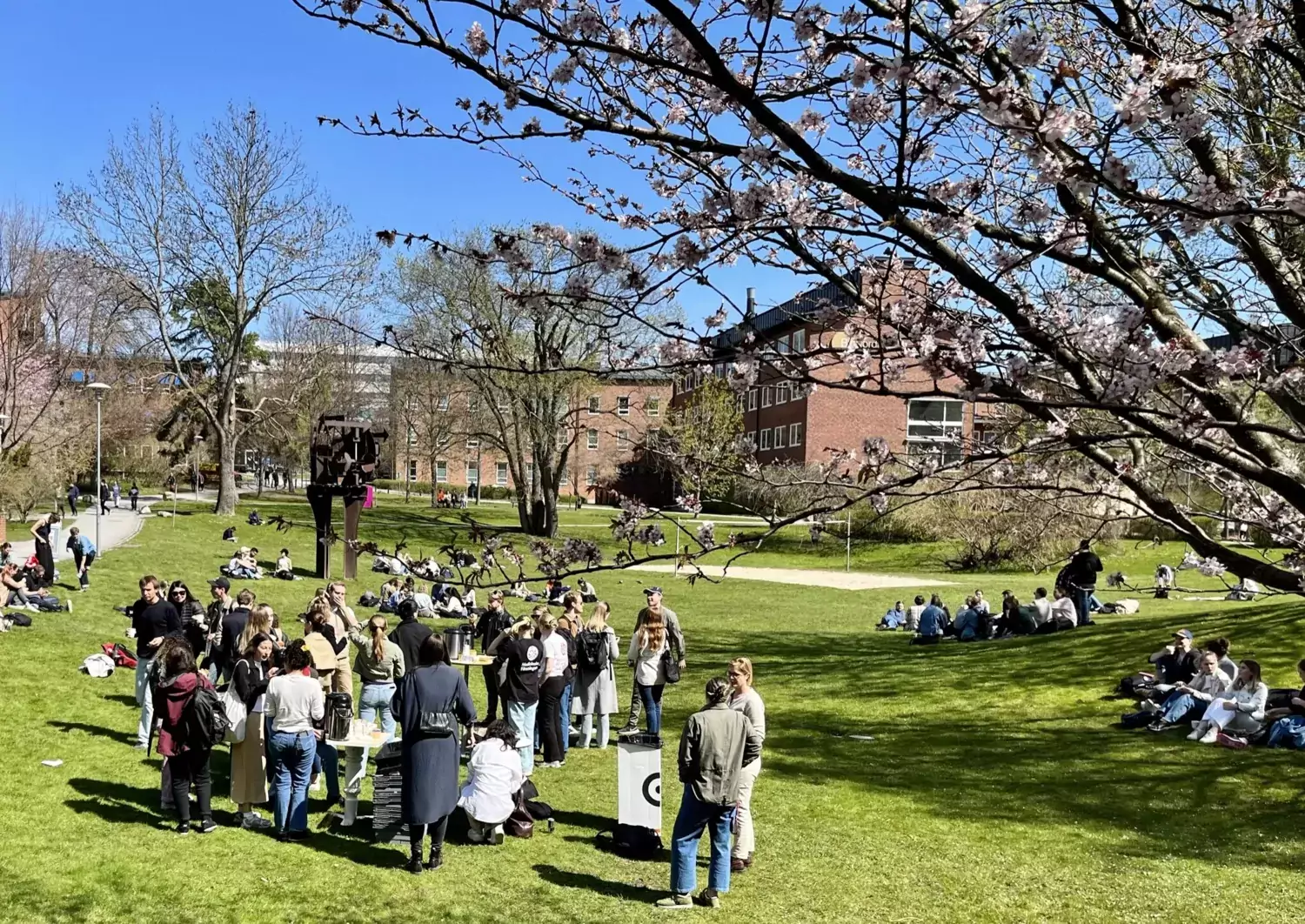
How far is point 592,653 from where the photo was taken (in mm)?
12031

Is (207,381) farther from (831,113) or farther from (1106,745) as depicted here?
(831,113)

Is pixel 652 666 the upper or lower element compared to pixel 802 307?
lower

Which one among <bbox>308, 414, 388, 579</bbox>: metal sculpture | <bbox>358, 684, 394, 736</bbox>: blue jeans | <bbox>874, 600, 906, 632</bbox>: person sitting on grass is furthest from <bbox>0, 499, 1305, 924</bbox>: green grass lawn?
<bbox>308, 414, 388, 579</bbox>: metal sculpture

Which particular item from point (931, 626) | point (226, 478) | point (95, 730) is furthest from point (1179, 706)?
point (226, 478)

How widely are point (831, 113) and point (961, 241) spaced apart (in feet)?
2.38

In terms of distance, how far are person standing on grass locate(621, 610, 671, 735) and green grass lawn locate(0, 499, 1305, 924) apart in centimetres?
75

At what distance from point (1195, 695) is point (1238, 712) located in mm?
649

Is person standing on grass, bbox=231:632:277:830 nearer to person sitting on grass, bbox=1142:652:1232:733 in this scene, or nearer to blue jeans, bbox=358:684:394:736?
blue jeans, bbox=358:684:394:736

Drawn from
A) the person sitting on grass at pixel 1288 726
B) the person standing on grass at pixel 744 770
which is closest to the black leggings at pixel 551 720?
the person standing on grass at pixel 744 770

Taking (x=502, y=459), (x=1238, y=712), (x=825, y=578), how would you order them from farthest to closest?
(x=502, y=459), (x=825, y=578), (x=1238, y=712)

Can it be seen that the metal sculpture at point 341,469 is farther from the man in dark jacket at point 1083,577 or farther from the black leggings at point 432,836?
the black leggings at point 432,836

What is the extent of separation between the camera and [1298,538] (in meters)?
4.71

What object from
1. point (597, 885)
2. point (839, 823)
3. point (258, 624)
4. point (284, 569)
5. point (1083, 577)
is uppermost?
point (258, 624)

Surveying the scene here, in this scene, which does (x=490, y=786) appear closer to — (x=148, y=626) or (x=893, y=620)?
(x=148, y=626)
